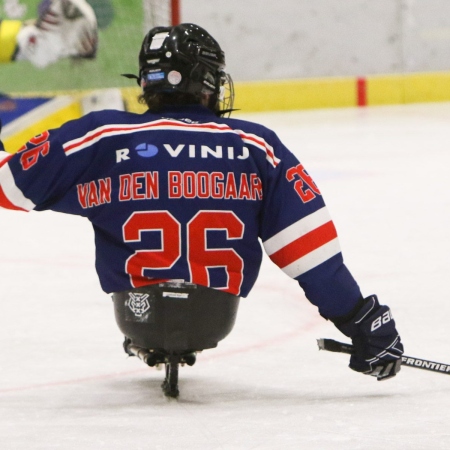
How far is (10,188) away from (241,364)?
62 cm

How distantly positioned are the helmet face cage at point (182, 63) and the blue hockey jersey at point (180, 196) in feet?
0.18

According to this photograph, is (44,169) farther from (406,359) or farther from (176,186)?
(406,359)

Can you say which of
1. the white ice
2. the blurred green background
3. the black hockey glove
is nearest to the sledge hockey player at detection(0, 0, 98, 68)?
the blurred green background

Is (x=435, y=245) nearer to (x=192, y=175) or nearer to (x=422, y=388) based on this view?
(x=422, y=388)

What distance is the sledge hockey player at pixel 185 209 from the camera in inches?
70.8

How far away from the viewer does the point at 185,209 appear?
1802 millimetres

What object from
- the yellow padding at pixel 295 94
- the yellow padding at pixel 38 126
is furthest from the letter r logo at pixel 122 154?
the yellow padding at pixel 295 94

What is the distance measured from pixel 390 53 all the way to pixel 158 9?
2.52 m

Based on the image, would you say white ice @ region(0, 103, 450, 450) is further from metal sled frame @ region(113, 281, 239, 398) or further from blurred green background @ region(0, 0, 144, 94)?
blurred green background @ region(0, 0, 144, 94)

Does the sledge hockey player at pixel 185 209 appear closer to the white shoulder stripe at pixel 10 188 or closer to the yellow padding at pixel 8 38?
the white shoulder stripe at pixel 10 188

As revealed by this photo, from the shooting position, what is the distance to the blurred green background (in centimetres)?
579

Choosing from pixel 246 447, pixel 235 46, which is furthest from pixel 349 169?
pixel 246 447

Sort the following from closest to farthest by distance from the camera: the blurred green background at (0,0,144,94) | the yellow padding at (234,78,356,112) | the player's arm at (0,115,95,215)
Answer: the player's arm at (0,115,95,215) < the blurred green background at (0,0,144,94) < the yellow padding at (234,78,356,112)

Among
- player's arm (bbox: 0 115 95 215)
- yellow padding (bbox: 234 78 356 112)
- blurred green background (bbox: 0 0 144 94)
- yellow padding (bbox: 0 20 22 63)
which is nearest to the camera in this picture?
player's arm (bbox: 0 115 95 215)
